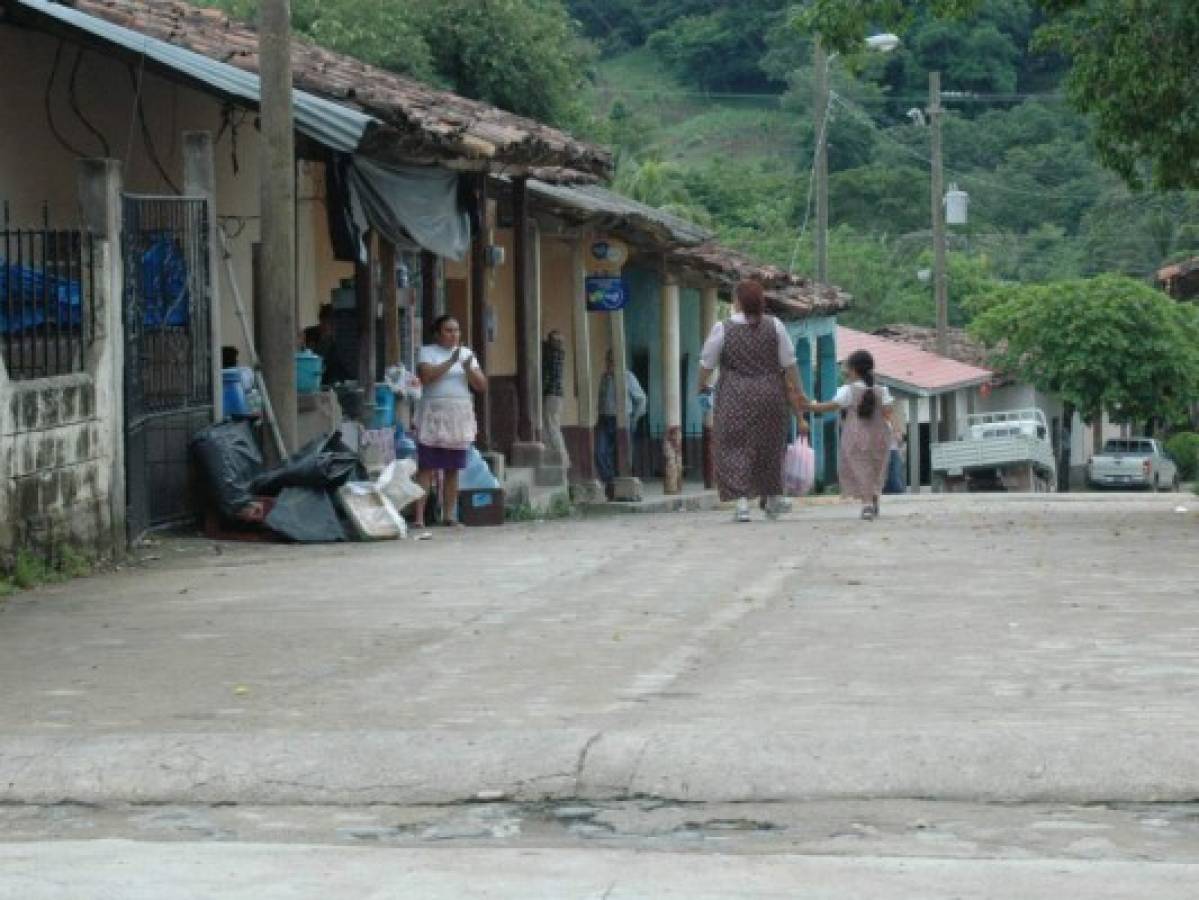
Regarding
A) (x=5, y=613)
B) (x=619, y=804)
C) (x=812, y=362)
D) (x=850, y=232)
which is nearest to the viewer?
(x=619, y=804)

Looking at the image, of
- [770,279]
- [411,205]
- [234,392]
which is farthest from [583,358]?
[234,392]

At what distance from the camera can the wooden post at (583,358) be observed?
27.2 meters

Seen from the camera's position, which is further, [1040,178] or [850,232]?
[1040,178]

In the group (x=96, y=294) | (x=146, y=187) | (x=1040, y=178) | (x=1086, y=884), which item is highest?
(x=1040, y=178)

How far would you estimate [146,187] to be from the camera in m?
19.0

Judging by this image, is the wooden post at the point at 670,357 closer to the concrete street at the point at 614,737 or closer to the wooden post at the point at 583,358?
the wooden post at the point at 583,358

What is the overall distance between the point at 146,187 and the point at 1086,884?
14234 mm

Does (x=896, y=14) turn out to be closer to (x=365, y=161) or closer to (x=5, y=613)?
(x=365, y=161)

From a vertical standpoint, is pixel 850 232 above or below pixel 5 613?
above

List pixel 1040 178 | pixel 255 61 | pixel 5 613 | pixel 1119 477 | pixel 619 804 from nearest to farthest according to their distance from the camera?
pixel 619 804, pixel 5 613, pixel 255 61, pixel 1119 477, pixel 1040 178

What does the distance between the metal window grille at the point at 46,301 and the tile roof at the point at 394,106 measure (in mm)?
3886

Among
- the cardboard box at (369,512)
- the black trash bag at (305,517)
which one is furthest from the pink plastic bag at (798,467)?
the black trash bag at (305,517)

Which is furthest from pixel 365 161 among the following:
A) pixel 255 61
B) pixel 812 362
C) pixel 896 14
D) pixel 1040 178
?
pixel 1040 178

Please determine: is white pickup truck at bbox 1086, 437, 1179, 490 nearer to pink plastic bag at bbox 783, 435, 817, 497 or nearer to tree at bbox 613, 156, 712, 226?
tree at bbox 613, 156, 712, 226
